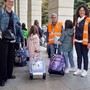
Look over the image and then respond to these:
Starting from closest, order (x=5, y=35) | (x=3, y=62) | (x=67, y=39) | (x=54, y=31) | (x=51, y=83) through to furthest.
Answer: (x=5, y=35) < (x=3, y=62) < (x=51, y=83) < (x=67, y=39) < (x=54, y=31)

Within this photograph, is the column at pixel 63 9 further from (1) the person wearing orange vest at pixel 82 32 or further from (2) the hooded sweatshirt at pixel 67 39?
(1) the person wearing orange vest at pixel 82 32

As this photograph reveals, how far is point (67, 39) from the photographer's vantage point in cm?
802

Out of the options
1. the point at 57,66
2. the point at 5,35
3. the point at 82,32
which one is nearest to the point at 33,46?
the point at 57,66

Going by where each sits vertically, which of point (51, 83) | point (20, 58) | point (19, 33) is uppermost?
point (19, 33)

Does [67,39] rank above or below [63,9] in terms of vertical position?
below

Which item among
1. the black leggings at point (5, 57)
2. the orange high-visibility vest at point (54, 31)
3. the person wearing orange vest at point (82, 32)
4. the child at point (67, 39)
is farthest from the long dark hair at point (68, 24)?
the black leggings at point (5, 57)

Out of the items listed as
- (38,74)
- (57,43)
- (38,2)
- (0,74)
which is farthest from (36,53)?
(38,2)

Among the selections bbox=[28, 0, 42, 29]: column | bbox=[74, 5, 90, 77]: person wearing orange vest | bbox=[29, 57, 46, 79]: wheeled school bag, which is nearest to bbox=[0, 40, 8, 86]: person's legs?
bbox=[29, 57, 46, 79]: wheeled school bag

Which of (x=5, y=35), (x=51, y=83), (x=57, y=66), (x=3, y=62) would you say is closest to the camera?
(x=5, y=35)

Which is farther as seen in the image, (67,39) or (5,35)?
(67,39)

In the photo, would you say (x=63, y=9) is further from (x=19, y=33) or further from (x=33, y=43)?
(x=19, y=33)

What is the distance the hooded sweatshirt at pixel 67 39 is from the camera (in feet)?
26.1

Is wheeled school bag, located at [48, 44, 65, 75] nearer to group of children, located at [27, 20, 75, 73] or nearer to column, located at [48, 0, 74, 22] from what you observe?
group of children, located at [27, 20, 75, 73]

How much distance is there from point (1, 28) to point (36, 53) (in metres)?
2.30
